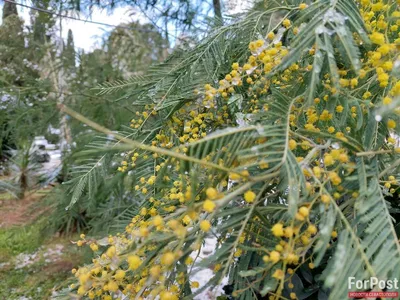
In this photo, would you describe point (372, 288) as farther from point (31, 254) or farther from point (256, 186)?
point (31, 254)

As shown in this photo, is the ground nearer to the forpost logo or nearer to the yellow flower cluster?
the yellow flower cluster

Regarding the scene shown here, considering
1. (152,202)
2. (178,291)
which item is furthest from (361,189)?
(152,202)

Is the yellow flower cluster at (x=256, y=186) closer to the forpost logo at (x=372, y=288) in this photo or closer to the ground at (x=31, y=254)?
the forpost logo at (x=372, y=288)

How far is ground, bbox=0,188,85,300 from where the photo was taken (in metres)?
2.51

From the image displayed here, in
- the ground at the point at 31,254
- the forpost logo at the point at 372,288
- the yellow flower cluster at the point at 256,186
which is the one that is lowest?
the ground at the point at 31,254

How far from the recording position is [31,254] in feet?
10.0

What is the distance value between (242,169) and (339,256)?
0.47 ft

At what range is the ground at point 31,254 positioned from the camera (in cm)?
251

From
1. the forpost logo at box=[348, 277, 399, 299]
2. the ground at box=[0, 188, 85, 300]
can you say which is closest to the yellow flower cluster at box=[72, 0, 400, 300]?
the forpost logo at box=[348, 277, 399, 299]

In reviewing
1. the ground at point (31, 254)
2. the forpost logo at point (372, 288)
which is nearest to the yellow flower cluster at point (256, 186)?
the forpost logo at point (372, 288)

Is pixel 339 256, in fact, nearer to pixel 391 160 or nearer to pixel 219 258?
pixel 219 258

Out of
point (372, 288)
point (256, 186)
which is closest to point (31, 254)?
point (256, 186)

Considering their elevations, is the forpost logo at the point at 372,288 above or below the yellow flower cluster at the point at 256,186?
below

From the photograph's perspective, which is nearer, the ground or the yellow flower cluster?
the yellow flower cluster
